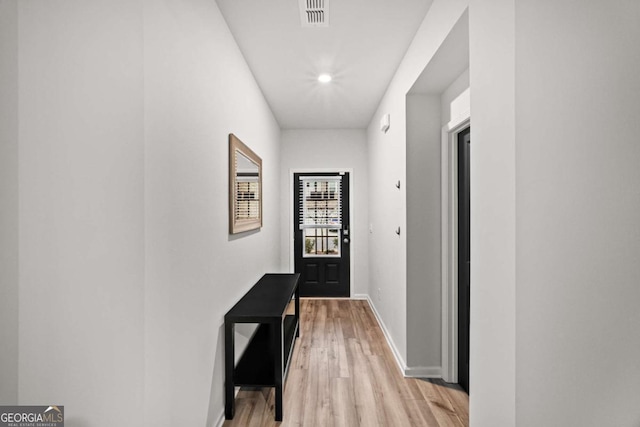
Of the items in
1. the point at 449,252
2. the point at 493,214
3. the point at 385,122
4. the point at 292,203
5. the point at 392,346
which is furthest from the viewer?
the point at 292,203

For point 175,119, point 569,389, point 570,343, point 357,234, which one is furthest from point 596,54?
point 357,234

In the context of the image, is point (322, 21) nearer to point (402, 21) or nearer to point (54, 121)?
point (402, 21)

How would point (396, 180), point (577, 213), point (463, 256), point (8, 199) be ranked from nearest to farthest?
1. point (577, 213)
2. point (8, 199)
3. point (463, 256)
4. point (396, 180)

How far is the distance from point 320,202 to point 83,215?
13.2 feet

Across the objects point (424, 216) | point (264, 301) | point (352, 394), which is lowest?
point (352, 394)

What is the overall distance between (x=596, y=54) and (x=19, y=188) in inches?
73.3

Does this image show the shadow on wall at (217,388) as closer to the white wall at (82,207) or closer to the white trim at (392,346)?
the white wall at (82,207)

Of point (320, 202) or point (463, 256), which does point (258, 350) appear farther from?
point (320, 202)

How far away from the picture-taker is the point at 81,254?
120 centimetres

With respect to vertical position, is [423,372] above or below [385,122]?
below

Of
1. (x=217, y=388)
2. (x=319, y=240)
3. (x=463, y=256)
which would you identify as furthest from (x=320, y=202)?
(x=217, y=388)

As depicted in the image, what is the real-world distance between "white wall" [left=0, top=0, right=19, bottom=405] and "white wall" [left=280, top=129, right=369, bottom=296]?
3.88 m

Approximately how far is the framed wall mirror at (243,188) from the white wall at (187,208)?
9 centimetres

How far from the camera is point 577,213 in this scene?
36.6 inches
